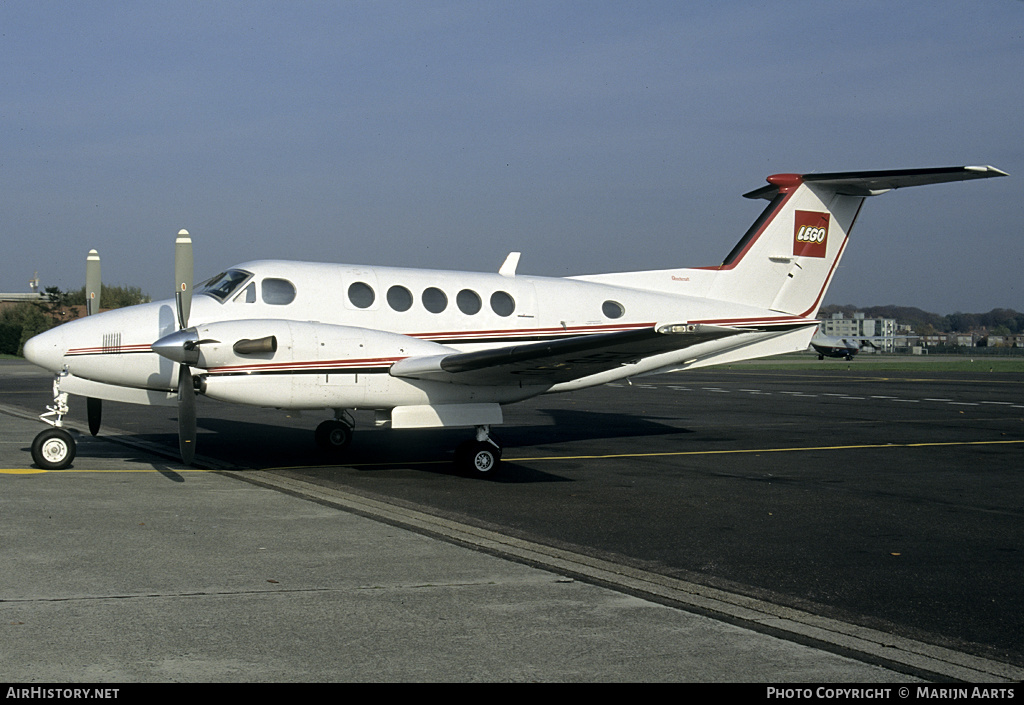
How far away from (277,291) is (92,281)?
10.8 ft

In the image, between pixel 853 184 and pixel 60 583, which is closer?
pixel 60 583

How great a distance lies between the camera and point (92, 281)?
42.9 ft

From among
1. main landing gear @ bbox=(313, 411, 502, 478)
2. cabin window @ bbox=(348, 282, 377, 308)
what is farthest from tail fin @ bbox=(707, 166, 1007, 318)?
cabin window @ bbox=(348, 282, 377, 308)

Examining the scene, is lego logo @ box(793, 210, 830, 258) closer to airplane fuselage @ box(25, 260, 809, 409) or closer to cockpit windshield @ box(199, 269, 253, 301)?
airplane fuselage @ box(25, 260, 809, 409)

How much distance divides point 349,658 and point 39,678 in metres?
1.37

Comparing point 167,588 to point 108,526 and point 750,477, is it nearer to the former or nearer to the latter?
point 108,526

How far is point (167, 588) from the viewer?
5672mm

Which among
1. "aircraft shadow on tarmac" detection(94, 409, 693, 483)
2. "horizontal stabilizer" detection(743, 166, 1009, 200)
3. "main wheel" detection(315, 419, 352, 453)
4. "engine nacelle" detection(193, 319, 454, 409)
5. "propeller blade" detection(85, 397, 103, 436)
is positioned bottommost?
"aircraft shadow on tarmac" detection(94, 409, 693, 483)

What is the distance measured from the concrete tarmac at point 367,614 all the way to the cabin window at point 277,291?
4.12m

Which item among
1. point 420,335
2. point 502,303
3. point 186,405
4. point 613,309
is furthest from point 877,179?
point 186,405

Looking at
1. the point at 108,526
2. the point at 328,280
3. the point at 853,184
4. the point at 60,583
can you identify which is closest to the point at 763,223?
the point at 853,184

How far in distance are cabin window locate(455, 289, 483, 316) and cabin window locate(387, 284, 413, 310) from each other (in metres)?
0.72

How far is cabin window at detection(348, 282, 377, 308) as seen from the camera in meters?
12.2
